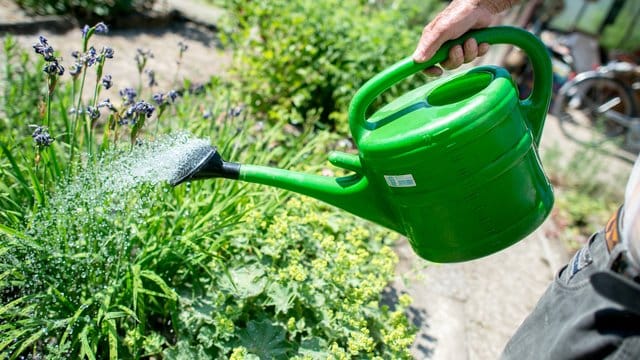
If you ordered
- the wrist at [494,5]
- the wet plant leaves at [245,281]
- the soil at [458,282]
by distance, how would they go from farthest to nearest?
the soil at [458,282]
the wet plant leaves at [245,281]
the wrist at [494,5]

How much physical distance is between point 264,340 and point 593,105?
586 cm

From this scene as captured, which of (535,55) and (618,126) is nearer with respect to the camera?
(535,55)

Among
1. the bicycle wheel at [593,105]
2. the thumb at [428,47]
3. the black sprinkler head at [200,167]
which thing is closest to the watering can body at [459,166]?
the thumb at [428,47]

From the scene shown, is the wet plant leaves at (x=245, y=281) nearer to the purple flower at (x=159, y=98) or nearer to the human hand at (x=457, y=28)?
the purple flower at (x=159, y=98)

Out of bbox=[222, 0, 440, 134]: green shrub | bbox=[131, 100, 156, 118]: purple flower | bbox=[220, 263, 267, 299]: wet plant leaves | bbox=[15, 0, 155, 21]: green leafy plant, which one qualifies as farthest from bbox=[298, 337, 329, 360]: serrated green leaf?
bbox=[15, 0, 155, 21]: green leafy plant

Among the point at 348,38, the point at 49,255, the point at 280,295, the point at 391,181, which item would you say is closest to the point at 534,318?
the point at 391,181

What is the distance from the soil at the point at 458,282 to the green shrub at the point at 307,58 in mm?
562

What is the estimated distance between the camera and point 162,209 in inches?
67.6

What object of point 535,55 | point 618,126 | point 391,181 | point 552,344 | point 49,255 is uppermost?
point 535,55

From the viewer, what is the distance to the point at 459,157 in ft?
3.67

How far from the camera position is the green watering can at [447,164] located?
1.12 m

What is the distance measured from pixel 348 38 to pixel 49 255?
2150mm

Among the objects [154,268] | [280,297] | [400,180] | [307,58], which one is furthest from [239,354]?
[307,58]

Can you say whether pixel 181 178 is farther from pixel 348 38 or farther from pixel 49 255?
pixel 348 38
